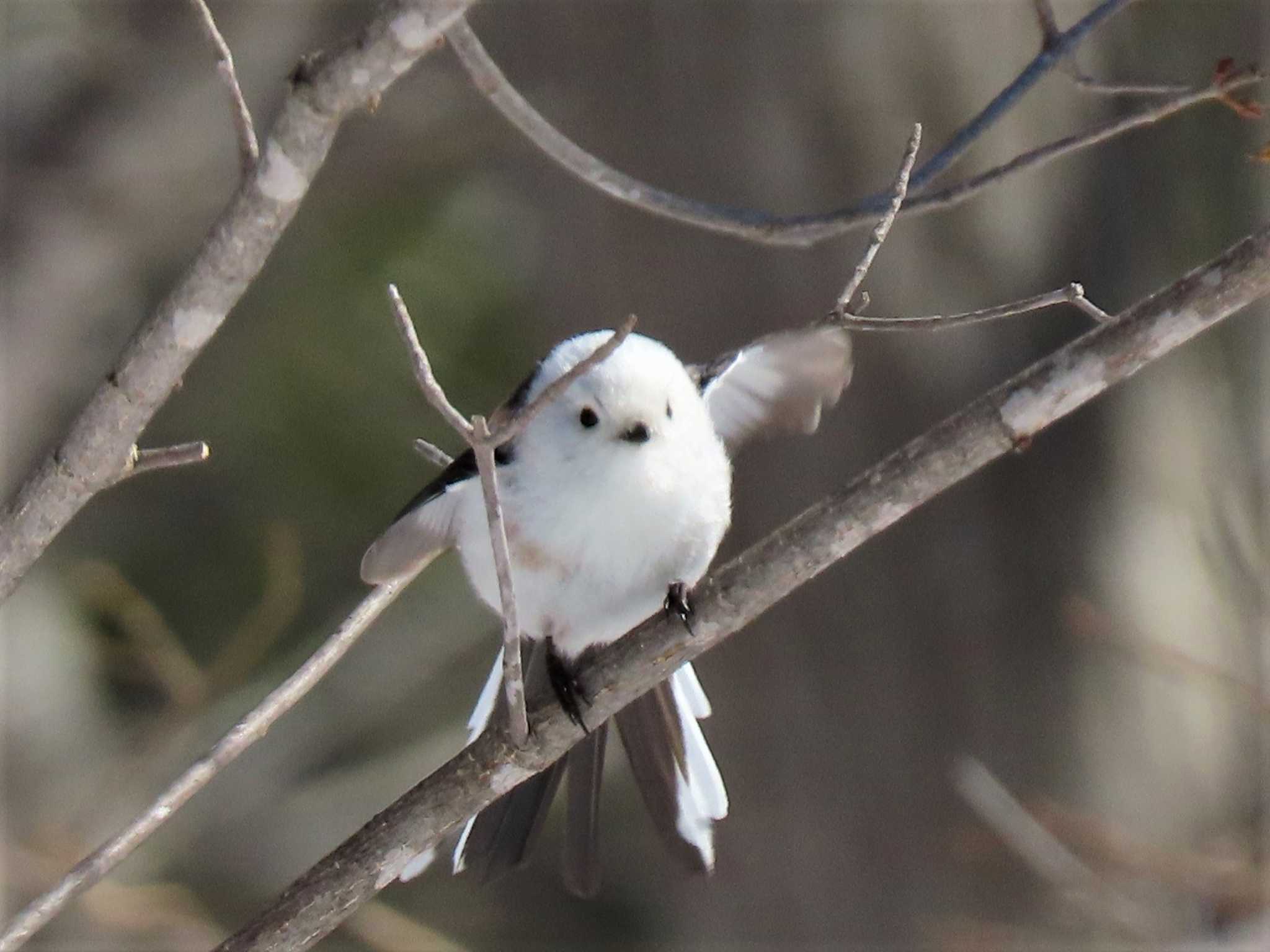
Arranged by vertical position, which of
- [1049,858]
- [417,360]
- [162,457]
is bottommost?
[1049,858]

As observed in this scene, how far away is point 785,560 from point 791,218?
1.28 feet

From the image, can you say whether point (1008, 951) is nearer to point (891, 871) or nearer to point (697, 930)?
point (891, 871)

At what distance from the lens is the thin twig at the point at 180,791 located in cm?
128

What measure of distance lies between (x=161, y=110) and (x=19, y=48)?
402 mm

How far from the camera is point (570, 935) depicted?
4922 mm

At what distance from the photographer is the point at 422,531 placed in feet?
5.94

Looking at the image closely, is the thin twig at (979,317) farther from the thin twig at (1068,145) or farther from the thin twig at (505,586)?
the thin twig at (505,586)

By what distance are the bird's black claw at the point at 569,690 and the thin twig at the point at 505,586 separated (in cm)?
6

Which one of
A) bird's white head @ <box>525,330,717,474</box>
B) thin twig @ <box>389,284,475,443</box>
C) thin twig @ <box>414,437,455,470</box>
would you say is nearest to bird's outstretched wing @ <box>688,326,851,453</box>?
bird's white head @ <box>525,330,717,474</box>

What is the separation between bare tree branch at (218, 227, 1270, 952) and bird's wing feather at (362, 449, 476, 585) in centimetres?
37

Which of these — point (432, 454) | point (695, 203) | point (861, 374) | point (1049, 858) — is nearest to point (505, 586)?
point (695, 203)

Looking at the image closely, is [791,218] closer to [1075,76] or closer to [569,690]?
[1075,76]

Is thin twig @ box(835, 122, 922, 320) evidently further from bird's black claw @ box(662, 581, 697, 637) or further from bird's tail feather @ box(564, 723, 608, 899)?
bird's tail feather @ box(564, 723, 608, 899)

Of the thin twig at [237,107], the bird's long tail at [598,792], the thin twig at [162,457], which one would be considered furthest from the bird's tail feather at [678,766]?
the thin twig at [237,107]
